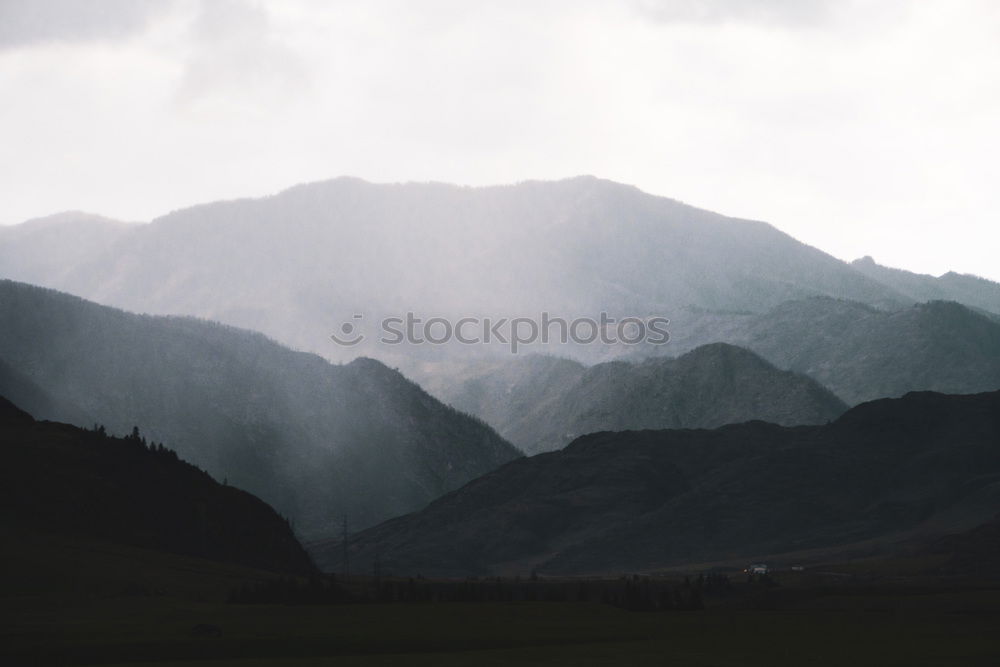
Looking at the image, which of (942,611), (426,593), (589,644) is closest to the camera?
(589,644)

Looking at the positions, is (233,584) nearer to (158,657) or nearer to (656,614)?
(656,614)

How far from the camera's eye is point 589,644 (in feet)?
417

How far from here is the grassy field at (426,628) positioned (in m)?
112

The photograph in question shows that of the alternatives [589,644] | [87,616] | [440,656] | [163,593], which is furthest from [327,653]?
[163,593]

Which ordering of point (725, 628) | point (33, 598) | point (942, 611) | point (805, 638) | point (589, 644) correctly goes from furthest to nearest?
point (942, 611) < point (33, 598) < point (725, 628) < point (805, 638) < point (589, 644)

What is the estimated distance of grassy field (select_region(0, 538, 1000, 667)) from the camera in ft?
369

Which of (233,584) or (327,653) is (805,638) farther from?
(233,584)

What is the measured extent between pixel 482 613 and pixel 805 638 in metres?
38.7

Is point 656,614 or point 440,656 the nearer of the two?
point 440,656

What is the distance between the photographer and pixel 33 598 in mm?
160000

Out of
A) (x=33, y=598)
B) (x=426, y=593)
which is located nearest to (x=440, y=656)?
(x=33, y=598)

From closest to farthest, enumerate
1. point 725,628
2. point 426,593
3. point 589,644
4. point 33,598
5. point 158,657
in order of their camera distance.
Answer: point 158,657, point 589,644, point 725,628, point 33,598, point 426,593

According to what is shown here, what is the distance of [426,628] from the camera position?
458ft

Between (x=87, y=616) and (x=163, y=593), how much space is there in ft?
107
